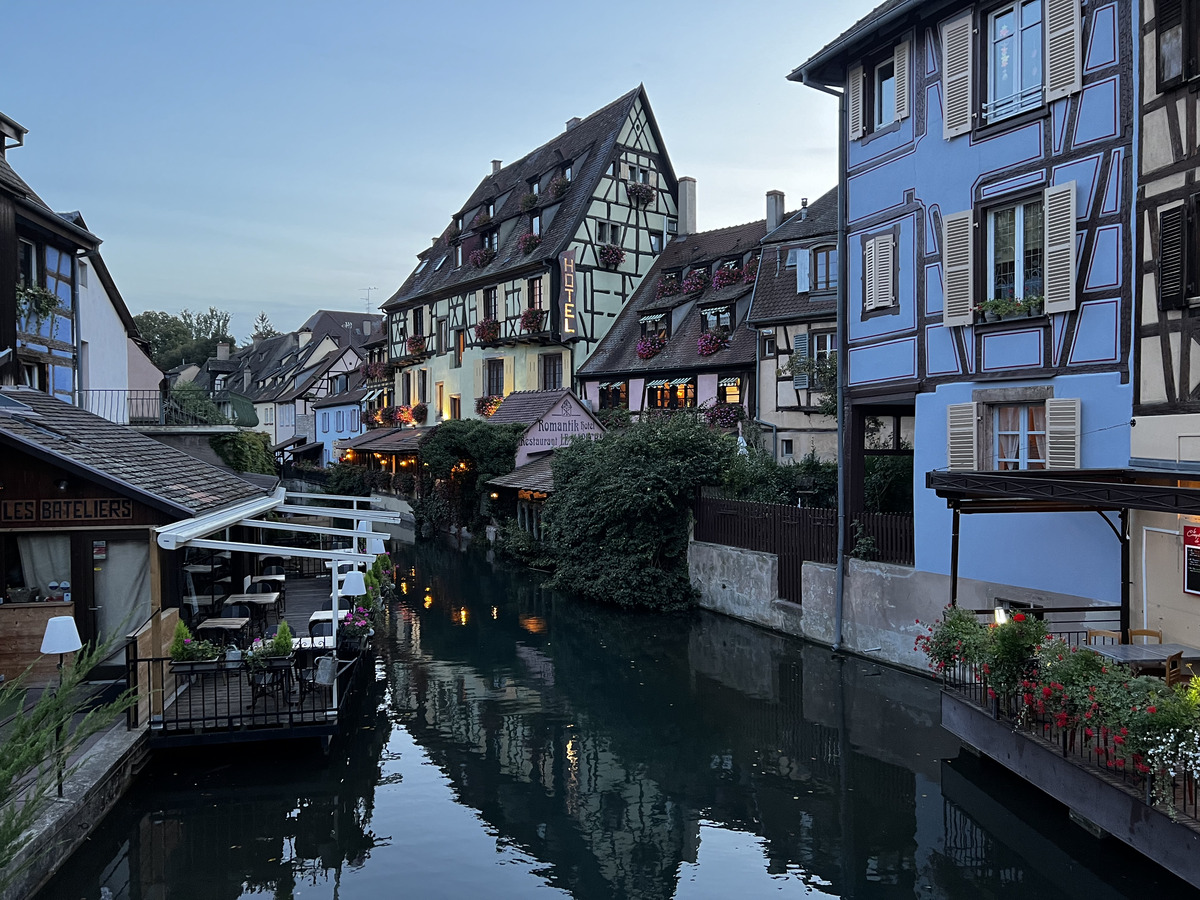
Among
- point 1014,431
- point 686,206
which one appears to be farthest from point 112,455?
point 686,206

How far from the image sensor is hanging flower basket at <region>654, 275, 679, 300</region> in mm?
31750

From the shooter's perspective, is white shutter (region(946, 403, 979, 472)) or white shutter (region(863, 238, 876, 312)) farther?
white shutter (region(863, 238, 876, 312))

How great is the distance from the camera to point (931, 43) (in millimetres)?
13547

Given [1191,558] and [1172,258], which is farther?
[1172,258]

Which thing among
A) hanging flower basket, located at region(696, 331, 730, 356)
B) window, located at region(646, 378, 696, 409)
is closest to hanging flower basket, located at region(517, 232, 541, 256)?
window, located at region(646, 378, 696, 409)

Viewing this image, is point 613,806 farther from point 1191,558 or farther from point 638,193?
point 638,193

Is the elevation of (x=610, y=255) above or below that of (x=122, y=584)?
above

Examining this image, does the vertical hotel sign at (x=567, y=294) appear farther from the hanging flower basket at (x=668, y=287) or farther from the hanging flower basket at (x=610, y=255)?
the hanging flower basket at (x=668, y=287)

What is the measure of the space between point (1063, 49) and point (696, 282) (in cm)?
1916

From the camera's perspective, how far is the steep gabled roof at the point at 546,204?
33.6 meters

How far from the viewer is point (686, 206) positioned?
35.4 meters

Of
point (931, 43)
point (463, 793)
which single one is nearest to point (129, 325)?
point (463, 793)

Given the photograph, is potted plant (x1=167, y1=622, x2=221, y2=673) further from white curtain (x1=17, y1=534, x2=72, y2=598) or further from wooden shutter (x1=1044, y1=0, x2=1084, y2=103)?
wooden shutter (x1=1044, y1=0, x2=1084, y2=103)

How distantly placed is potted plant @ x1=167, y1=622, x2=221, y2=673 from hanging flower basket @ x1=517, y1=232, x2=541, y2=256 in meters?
25.7
